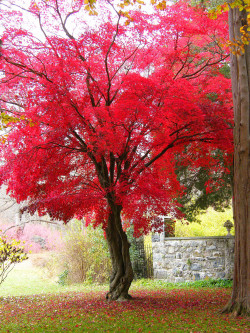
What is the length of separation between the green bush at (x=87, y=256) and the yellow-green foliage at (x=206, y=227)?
99.7 inches

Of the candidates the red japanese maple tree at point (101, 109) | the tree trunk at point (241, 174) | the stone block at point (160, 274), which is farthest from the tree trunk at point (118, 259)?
the stone block at point (160, 274)

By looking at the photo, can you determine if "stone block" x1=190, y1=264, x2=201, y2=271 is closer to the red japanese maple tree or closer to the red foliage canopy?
the red japanese maple tree

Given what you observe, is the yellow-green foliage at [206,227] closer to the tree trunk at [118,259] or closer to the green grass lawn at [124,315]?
the green grass lawn at [124,315]

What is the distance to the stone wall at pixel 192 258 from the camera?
32.7 ft

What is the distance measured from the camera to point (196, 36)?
24.8 ft

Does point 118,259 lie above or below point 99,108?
below

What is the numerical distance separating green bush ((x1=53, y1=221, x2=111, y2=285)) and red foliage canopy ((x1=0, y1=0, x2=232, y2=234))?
5.07 m

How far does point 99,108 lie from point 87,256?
23.2 ft

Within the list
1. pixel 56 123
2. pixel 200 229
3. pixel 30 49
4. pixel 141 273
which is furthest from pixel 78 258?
pixel 30 49

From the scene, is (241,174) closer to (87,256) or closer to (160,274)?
(160,274)

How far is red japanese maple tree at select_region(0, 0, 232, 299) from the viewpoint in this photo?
5973 mm

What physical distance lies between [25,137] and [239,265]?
4.06 m

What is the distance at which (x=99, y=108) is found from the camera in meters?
5.97

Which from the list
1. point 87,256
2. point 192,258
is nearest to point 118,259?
point 192,258
